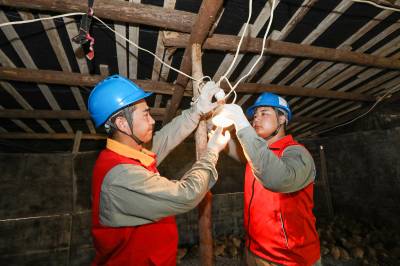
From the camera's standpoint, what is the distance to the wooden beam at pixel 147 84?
305cm

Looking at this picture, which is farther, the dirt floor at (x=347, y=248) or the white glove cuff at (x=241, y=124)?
the dirt floor at (x=347, y=248)

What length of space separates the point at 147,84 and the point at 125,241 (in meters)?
2.64

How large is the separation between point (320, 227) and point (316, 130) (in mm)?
3020

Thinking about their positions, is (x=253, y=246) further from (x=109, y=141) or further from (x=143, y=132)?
(x=109, y=141)

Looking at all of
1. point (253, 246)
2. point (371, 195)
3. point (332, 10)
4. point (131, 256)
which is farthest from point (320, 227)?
point (131, 256)

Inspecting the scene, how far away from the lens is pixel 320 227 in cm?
658

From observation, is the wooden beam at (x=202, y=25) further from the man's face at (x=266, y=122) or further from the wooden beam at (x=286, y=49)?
the man's face at (x=266, y=122)

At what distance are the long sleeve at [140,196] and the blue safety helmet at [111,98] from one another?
56 cm

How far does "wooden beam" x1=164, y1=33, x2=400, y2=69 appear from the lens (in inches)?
102

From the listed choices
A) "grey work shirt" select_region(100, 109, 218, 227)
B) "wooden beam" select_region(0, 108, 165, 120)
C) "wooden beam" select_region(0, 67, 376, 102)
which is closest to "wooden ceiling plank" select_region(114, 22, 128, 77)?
"wooden beam" select_region(0, 67, 376, 102)

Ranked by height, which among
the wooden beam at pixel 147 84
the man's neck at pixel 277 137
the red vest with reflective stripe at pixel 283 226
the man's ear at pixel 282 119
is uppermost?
the wooden beam at pixel 147 84

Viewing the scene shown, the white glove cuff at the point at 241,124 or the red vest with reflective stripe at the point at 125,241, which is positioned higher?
the white glove cuff at the point at 241,124

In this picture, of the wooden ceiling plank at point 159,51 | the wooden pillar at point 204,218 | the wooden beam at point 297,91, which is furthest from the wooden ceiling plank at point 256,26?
the wooden pillar at point 204,218

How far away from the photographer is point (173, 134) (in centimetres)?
248
